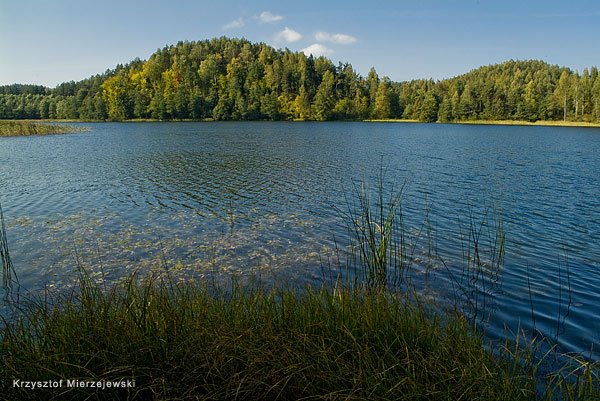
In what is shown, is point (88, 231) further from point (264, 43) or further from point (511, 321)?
point (264, 43)

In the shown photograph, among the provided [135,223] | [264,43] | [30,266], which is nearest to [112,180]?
[135,223]

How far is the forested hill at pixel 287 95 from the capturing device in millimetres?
116188

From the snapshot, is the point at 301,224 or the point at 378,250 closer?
the point at 378,250

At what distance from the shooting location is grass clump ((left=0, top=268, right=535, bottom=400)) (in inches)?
149

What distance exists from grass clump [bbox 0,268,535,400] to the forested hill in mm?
123618

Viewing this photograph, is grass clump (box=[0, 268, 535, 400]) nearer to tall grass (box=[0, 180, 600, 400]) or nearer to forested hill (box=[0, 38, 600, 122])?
tall grass (box=[0, 180, 600, 400])

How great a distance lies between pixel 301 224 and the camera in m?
14.8

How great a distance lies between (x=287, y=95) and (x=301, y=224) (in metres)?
128

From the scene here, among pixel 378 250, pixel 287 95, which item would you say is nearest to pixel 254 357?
pixel 378 250

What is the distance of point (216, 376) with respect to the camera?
12.9 feet

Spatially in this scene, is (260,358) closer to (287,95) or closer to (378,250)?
(378,250)

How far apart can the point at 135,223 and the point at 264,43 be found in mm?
180830

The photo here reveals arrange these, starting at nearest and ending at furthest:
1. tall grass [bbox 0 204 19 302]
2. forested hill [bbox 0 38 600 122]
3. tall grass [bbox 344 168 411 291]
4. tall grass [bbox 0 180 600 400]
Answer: tall grass [bbox 0 180 600 400]
tall grass [bbox 344 168 411 291]
tall grass [bbox 0 204 19 302]
forested hill [bbox 0 38 600 122]

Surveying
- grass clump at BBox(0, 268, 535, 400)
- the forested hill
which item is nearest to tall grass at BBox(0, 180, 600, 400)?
grass clump at BBox(0, 268, 535, 400)
